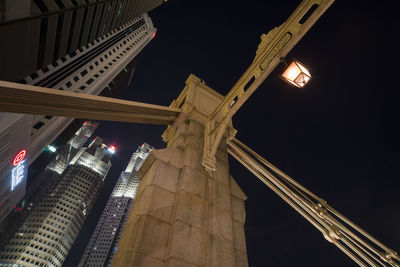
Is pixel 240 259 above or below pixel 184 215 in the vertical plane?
below

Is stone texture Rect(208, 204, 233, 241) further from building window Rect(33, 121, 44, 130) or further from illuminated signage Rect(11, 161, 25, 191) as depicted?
building window Rect(33, 121, 44, 130)

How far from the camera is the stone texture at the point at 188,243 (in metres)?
3.01

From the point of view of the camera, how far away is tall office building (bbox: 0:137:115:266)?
84.4 meters

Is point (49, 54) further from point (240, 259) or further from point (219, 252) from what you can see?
point (240, 259)

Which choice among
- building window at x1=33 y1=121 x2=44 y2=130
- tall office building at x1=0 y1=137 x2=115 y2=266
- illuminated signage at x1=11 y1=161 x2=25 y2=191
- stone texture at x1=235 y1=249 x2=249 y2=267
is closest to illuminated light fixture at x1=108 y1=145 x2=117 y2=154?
tall office building at x1=0 y1=137 x2=115 y2=266

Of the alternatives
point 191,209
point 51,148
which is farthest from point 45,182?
point 191,209

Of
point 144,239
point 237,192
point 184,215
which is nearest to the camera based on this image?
point 144,239

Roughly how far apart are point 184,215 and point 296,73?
328 centimetres

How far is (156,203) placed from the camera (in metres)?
3.42

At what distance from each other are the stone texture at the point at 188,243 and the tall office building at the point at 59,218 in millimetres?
112562

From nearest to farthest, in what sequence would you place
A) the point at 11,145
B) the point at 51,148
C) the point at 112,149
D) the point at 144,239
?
the point at 144,239, the point at 11,145, the point at 51,148, the point at 112,149

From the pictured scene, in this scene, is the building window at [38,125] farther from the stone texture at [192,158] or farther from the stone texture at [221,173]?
the stone texture at [221,173]

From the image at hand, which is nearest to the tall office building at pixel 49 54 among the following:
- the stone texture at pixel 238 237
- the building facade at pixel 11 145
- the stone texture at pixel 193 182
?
the building facade at pixel 11 145

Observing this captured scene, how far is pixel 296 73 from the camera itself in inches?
160
